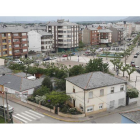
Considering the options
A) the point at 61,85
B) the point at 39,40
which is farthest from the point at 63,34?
the point at 61,85

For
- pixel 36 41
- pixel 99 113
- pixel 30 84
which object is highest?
pixel 36 41

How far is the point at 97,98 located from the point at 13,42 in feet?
106

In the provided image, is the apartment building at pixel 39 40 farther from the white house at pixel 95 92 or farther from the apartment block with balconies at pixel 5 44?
the white house at pixel 95 92

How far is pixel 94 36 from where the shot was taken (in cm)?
6750

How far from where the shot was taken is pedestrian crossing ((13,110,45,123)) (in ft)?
54.5

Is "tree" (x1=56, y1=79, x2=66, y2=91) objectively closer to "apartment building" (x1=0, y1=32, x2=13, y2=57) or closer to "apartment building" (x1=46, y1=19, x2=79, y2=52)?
"apartment building" (x1=0, y1=32, x2=13, y2=57)

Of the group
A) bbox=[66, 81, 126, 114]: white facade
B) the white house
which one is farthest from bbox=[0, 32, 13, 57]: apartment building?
bbox=[66, 81, 126, 114]: white facade

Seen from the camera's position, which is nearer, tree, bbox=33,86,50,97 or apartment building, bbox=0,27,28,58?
tree, bbox=33,86,50,97

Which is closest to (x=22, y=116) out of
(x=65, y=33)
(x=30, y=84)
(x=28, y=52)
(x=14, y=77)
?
(x=30, y=84)

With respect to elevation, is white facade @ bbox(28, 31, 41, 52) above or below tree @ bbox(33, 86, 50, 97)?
above

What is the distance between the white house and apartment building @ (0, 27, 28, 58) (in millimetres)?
28219

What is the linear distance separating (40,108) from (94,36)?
5177cm

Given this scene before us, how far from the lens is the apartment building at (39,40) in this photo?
52562 millimetres

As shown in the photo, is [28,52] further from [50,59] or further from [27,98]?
[27,98]
